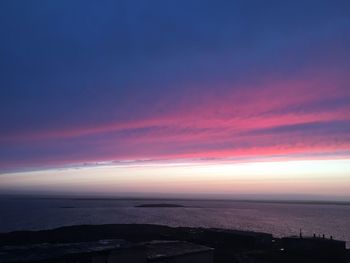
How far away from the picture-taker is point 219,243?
44.3 metres

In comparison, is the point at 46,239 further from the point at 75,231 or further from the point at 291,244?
the point at 291,244

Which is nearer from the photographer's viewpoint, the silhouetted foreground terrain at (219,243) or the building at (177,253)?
the building at (177,253)

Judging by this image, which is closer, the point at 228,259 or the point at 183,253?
the point at 183,253

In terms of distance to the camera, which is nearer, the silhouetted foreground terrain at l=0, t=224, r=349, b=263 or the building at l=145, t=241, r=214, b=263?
the building at l=145, t=241, r=214, b=263

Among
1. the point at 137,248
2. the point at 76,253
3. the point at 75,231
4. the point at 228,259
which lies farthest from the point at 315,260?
the point at 75,231

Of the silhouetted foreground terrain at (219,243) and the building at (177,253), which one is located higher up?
the building at (177,253)

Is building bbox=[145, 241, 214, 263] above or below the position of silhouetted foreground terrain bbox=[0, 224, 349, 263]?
above

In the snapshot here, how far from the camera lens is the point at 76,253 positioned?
908 inches

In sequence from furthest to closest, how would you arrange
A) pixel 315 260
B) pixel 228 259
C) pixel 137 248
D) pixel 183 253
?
1. pixel 228 259
2. pixel 315 260
3. pixel 183 253
4. pixel 137 248

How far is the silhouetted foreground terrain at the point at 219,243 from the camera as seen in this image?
92.2 feet

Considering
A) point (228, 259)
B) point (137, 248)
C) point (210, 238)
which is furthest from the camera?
point (210, 238)

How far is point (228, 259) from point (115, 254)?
48.5ft

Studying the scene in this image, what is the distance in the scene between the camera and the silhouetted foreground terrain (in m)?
28.1

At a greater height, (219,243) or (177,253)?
(177,253)
